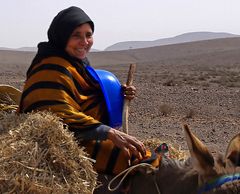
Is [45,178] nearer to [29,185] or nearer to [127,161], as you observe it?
[29,185]

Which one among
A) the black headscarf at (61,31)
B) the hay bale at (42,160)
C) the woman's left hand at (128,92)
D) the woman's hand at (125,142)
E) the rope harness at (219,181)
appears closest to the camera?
the rope harness at (219,181)

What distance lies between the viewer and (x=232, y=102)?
2081 cm

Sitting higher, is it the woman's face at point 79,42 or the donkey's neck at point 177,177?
the woman's face at point 79,42

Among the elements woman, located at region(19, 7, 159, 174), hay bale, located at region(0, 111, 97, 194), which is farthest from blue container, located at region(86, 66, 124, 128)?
hay bale, located at region(0, 111, 97, 194)

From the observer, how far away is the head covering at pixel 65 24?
367 cm

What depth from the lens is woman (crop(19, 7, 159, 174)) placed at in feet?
10.9

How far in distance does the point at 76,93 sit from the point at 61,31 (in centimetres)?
52

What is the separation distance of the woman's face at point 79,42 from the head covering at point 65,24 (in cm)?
4

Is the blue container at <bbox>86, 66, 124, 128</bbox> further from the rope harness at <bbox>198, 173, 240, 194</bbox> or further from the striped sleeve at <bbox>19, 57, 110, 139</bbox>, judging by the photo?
the rope harness at <bbox>198, 173, 240, 194</bbox>

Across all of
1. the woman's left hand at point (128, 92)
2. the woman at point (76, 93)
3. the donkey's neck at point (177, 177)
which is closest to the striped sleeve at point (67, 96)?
the woman at point (76, 93)

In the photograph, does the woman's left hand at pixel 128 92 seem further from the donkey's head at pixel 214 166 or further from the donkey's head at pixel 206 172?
the donkey's head at pixel 214 166

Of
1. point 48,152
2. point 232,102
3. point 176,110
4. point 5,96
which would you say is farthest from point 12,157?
point 232,102

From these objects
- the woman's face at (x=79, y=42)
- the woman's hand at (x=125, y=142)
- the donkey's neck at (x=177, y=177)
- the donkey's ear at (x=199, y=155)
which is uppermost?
the woman's face at (x=79, y=42)

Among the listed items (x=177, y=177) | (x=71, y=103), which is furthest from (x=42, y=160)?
(x=177, y=177)
